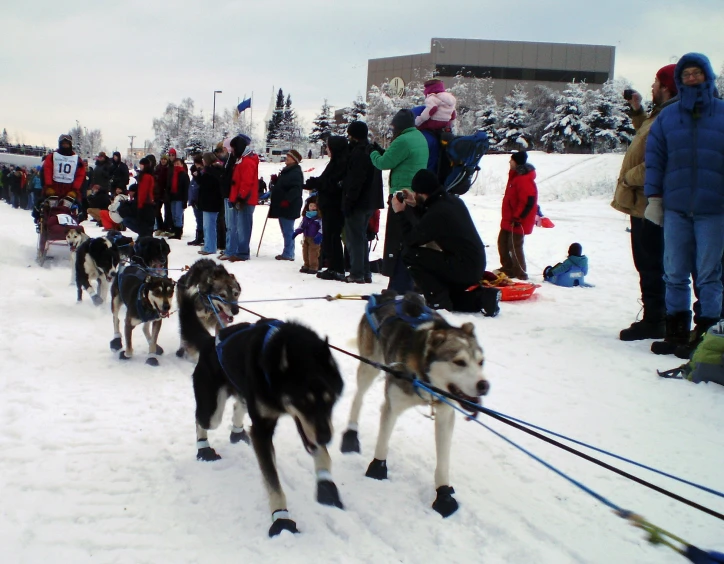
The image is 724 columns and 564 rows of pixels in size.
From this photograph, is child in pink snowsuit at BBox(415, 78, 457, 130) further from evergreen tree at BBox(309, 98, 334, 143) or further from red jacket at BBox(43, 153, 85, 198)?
evergreen tree at BBox(309, 98, 334, 143)

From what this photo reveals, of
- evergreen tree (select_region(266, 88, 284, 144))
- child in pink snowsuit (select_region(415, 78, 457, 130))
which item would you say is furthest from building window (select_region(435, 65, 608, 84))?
child in pink snowsuit (select_region(415, 78, 457, 130))

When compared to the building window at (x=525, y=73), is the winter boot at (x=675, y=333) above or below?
below

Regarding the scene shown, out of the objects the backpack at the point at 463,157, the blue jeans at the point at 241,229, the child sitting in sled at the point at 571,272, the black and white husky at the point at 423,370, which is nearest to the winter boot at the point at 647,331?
the backpack at the point at 463,157

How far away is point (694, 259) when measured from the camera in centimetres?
445

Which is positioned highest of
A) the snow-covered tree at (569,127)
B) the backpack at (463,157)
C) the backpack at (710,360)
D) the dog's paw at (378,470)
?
the snow-covered tree at (569,127)

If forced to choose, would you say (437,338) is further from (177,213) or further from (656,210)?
(177,213)

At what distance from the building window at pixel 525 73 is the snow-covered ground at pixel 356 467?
59.5 m

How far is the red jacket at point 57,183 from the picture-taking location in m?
10.1

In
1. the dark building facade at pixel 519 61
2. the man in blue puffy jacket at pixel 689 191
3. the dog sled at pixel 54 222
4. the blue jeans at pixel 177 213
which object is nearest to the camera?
the man in blue puffy jacket at pixel 689 191

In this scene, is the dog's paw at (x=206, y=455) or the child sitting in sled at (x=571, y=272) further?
the child sitting in sled at (x=571, y=272)

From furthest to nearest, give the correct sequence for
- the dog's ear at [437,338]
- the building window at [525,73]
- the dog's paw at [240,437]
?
1. the building window at [525,73]
2. the dog's paw at [240,437]
3. the dog's ear at [437,338]

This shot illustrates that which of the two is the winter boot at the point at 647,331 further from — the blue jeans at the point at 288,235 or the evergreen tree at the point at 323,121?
the evergreen tree at the point at 323,121

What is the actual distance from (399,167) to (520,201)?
2.77 metres

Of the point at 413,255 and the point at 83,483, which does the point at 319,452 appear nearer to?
the point at 83,483
